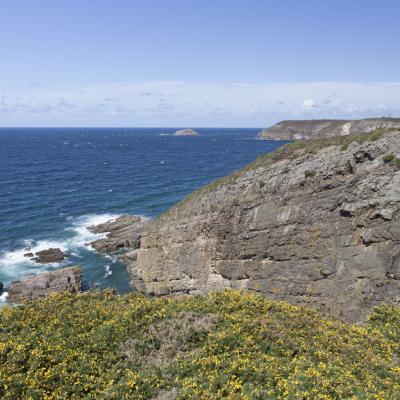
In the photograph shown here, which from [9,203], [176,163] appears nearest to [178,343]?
[9,203]

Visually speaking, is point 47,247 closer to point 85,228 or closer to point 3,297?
point 85,228

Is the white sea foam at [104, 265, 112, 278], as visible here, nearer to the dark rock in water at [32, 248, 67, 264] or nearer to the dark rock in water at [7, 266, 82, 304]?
the dark rock in water at [7, 266, 82, 304]

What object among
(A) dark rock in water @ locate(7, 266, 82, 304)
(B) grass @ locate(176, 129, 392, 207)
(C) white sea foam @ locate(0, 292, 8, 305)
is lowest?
(C) white sea foam @ locate(0, 292, 8, 305)

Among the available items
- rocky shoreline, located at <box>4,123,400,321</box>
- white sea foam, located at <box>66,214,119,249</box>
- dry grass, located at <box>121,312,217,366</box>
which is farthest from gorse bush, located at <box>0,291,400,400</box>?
white sea foam, located at <box>66,214,119,249</box>

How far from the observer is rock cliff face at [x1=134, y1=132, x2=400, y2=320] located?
2623 cm

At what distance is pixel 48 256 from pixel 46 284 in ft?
31.5

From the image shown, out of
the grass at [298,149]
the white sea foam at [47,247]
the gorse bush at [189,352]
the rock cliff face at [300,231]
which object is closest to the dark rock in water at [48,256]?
the white sea foam at [47,247]

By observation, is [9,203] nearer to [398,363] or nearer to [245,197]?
[245,197]

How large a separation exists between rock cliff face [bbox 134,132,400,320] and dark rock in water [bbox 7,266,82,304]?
10604 mm

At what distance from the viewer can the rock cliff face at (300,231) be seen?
2623 cm

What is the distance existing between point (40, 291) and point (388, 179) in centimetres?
3669

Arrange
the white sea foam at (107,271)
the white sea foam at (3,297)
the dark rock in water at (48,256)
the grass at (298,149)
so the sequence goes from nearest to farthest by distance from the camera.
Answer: the grass at (298,149)
the white sea foam at (3,297)
the white sea foam at (107,271)
the dark rock in water at (48,256)

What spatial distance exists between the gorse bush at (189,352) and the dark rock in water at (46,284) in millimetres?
24933

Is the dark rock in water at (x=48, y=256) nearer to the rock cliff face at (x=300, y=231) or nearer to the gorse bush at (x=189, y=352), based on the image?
the rock cliff face at (x=300, y=231)
